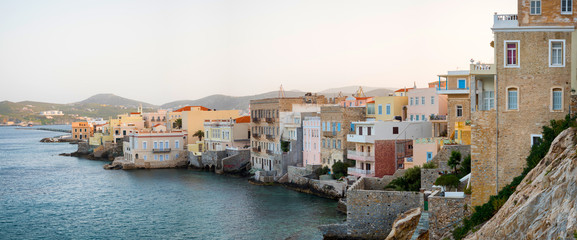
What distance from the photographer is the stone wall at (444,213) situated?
17.9 metres

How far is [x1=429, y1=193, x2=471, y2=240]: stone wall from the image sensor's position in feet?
58.9

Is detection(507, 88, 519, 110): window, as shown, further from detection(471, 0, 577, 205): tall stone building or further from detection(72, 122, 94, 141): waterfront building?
detection(72, 122, 94, 141): waterfront building

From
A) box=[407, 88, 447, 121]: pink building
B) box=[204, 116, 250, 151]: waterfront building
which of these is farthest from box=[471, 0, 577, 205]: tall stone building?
box=[204, 116, 250, 151]: waterfront building

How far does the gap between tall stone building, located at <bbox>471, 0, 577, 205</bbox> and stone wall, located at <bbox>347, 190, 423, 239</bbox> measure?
589 cm

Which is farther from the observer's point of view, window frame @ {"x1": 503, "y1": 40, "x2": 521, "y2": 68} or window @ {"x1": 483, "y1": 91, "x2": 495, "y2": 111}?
window @ {"x1": 483, "y1": 91, "x2": 495, "y2": 111}

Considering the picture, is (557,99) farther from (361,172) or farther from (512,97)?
(361,172)

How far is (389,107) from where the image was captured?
39719 mm

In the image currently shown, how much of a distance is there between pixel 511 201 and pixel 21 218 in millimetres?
26615

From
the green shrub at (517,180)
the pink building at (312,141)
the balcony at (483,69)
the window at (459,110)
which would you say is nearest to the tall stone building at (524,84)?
the balcony at (483,69)

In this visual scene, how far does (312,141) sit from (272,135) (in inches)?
252

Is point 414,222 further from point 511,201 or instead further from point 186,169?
point 186,169

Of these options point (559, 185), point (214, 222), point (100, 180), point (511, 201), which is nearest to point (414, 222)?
point (511, 201)

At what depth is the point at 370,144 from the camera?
34719 mm

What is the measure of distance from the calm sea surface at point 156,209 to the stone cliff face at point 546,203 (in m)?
11.5
